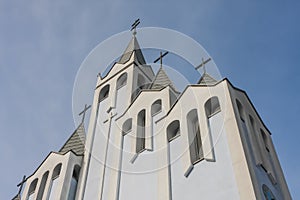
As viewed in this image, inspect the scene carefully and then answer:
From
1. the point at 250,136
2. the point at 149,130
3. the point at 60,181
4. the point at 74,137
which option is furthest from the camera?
the point at 74,137

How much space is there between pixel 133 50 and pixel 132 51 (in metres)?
0.07

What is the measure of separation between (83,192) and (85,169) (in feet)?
3.73

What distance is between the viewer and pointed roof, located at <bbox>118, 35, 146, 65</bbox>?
20.3 metres

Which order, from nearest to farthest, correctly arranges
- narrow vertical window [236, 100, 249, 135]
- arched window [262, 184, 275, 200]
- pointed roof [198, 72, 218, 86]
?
arched window [262, 184, 275, 200] < narrow vertical window [236, 100, 249, 135] < pointed roof [198, 72, 218, 86]

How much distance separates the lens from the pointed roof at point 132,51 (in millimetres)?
20278

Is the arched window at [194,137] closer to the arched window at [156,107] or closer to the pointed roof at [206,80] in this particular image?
the pointed roof at [206,80]

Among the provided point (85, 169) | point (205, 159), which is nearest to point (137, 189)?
point (205, 159)

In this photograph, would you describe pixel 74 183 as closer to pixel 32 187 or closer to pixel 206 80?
pixel 32 187

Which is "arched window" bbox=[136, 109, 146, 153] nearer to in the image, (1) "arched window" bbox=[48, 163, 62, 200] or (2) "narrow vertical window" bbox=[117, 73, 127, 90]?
(1) "arched window" bbox=[48, 163, 62, 200]

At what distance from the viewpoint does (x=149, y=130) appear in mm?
13555

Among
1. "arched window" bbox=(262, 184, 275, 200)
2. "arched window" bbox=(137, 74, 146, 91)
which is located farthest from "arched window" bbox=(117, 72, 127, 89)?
"arched window" bbox=(262, 184, 275, 200)

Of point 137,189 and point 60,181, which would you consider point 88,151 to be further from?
point 137,189

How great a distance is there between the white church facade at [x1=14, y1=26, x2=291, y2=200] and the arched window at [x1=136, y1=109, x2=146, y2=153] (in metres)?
0.04

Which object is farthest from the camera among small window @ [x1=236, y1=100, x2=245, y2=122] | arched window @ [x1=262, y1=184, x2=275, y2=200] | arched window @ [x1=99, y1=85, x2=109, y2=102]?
arched window @ [x1=99, y1=85, x2=109, y2=102]
